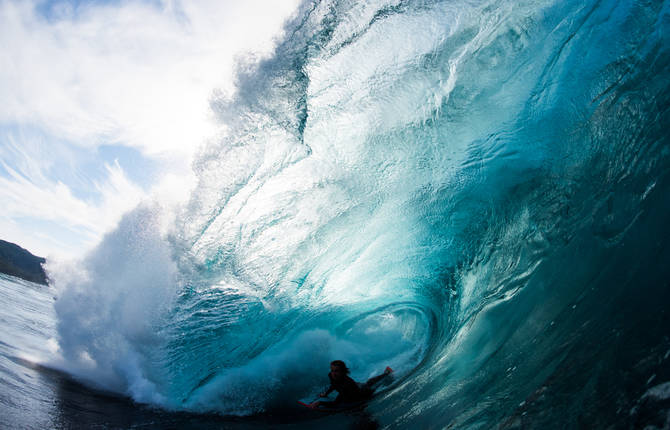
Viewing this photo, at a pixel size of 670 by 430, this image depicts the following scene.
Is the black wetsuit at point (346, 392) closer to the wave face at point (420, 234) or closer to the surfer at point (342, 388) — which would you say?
the surfer at point (342, 388)

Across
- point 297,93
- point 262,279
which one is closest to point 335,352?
point 262,279

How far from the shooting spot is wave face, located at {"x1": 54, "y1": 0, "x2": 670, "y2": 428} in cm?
247

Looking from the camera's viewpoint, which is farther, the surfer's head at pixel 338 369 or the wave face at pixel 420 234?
the surfer's head at pixel 338 369

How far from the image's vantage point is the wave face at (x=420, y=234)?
8.11ft

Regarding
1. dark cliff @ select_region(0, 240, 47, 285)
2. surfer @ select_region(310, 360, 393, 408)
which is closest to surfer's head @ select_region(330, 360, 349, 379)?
surfer @ select_region(310, 360, 393, 408)

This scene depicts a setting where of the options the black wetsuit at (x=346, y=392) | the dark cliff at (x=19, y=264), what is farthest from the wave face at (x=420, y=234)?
the dark cliff at (x=19, y=264)

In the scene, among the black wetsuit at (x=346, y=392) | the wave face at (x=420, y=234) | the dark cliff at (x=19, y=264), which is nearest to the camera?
the wave face at (x=420, y=234)

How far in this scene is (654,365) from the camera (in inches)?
55.3

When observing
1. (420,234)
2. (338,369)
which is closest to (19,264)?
(338,369)

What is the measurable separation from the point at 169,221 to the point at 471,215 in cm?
481

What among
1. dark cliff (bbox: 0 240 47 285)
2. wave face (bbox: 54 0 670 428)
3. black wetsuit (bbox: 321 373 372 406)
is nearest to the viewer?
wave face (bbox: 54 0 670 428)

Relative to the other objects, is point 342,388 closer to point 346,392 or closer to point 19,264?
point 346,392

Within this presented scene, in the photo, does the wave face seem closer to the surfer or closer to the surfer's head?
the surfer

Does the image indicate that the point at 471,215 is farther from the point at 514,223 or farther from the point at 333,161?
the point at 333,161
